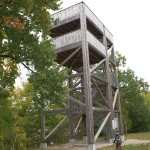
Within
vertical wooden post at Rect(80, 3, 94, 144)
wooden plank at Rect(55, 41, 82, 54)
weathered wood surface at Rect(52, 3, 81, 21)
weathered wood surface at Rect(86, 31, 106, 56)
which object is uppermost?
weathered wood surface at Rect(52, 3, 81, 21)

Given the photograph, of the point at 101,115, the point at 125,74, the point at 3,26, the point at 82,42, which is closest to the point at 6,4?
the point at 3,26

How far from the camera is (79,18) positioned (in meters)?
20.9

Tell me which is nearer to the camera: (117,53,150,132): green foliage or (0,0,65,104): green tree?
(0,0,65,104): green tree

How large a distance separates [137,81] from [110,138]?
18438mm

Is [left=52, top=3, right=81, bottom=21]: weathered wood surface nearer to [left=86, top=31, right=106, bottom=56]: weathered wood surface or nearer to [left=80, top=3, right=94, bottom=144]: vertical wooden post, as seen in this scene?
[left=80, top=3, right=94, bottom=144]: vertical wooden post

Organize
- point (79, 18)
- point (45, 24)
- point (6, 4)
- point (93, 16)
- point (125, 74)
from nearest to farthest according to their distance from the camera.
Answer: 1. point (6, 4)
2. point (45, 24)
3. point (79, 18)
4. point (93, 16)
5. point (125, 74)

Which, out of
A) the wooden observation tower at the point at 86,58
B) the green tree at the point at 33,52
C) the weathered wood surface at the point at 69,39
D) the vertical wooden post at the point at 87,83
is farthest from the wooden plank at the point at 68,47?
the green tree at the point at 33,52

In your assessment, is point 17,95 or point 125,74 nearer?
point 17,95

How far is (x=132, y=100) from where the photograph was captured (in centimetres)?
4019

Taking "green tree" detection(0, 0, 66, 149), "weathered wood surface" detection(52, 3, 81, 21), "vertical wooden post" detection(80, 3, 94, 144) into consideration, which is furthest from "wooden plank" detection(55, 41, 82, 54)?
"green tree" detection(0, 0, 66, 149)

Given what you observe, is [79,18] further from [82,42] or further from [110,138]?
Answer: [110,138]

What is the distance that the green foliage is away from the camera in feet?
127

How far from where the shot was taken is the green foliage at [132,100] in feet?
127

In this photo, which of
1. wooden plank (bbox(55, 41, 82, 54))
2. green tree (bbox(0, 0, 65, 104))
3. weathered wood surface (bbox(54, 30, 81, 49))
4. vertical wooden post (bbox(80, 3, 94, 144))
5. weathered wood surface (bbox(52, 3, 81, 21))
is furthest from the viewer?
weathered wood surface (bbox(52, 3, 81, 21))
